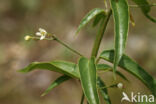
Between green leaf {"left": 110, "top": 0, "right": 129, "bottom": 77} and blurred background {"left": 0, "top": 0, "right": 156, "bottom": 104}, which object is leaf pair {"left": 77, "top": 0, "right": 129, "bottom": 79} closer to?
green leaf {"left": 110, "top": 0, "right": 129, "bottom": 77}

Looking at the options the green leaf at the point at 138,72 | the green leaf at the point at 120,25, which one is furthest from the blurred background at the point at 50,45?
the green leaf at the point at 120,25

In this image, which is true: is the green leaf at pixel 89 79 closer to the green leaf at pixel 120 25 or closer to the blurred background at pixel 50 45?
the green leaf at pixel 120 25

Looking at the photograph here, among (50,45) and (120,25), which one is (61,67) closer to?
(120,25)

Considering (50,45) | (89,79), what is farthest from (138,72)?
(50,45)

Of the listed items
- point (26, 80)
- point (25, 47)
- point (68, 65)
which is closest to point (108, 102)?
point (68, 65)

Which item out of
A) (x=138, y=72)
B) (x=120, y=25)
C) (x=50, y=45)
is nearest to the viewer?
(x=120, y=25)

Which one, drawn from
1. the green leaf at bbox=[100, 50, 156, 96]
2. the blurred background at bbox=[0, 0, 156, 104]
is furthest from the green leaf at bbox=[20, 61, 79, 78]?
the blurred background at bbox=[0, 0, 156, 104]

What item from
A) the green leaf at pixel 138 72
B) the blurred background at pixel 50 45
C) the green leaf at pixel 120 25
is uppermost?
the green leaf at pixel 120 25
